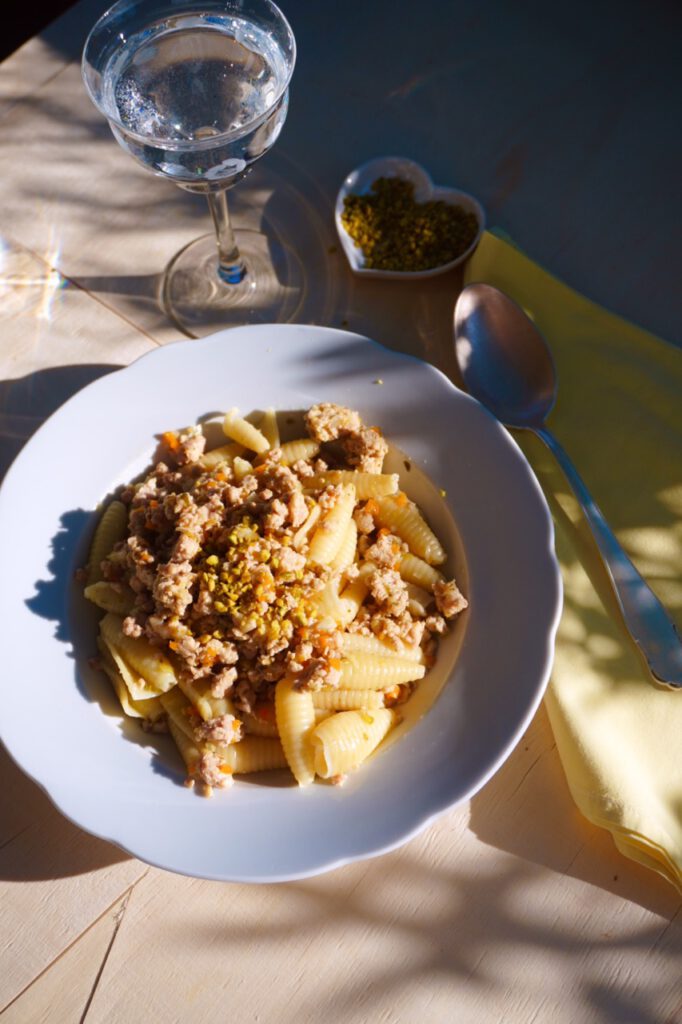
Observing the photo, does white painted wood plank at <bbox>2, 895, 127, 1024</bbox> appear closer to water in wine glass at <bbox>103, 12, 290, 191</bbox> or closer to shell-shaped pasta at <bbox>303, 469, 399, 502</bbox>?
shell-shaped pasta at <bbox>303, 469, 399, 502</bbox>

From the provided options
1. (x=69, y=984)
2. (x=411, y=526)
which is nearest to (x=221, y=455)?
(x=411, y=526)

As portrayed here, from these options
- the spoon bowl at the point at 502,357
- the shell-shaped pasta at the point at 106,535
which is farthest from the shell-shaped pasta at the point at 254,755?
the spoon bowl at the point at 502,357

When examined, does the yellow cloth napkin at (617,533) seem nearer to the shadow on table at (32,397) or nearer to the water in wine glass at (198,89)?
the water in wine glass at (198,89)

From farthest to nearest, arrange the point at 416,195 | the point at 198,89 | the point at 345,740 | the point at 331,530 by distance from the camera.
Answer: the point at 416,195 → the point at 198,89 → the point at 331,530 → the point at 345,740

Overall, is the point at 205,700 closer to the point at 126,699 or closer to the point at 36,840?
the point at 126,699

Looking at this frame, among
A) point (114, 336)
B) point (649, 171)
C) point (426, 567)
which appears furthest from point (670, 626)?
point (114, 336)

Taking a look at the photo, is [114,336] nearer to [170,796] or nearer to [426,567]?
[426,567]
